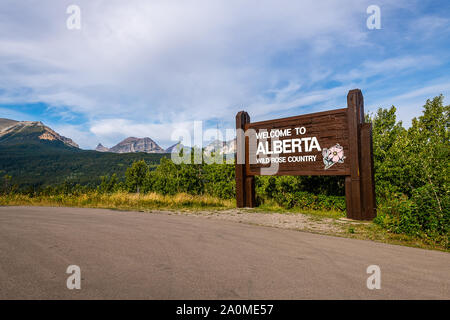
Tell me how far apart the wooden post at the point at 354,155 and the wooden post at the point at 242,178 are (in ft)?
14.6

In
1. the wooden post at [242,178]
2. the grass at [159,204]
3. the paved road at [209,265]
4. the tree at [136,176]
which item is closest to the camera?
the paved road at [209,265]

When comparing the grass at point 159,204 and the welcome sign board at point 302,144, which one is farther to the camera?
the welcome sign board at point 302,144

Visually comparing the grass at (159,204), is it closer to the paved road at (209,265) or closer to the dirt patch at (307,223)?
the dirt patch at (307,223)

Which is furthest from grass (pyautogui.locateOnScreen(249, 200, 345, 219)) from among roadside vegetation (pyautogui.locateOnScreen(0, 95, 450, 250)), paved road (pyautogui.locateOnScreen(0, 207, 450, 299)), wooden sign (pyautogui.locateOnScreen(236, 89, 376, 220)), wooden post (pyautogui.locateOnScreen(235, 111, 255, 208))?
paved road (pyautogui.locateOnScreen(0, 207, 450, 299))

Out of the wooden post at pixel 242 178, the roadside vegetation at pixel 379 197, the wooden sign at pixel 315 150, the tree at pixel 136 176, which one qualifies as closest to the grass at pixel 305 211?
the roadside vegetation at pixel 379 197

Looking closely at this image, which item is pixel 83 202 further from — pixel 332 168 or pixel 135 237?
pixel 332 168

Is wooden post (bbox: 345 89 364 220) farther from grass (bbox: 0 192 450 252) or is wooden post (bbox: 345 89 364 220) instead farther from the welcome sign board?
grass (bbox: 0 192 450 252)

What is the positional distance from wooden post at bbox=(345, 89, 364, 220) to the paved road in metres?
3.52

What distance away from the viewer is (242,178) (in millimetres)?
12734

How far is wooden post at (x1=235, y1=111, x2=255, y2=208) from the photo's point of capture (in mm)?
12641

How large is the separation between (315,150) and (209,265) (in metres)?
7.72

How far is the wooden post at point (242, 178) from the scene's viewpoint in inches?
498
